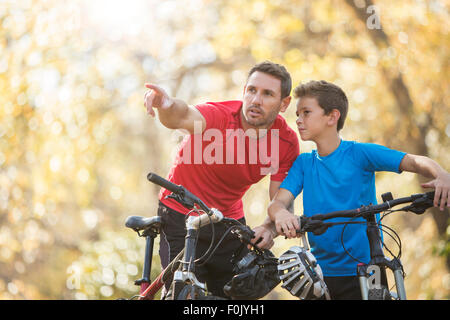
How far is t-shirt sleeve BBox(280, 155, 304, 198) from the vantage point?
3.24m

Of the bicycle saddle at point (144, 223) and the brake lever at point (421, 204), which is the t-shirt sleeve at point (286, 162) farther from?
the brake lever at point (421, 204)

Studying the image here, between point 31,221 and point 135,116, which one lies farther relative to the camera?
point 135,116

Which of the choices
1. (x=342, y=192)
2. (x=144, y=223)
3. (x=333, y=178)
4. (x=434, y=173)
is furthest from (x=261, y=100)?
(x=434, y=173)

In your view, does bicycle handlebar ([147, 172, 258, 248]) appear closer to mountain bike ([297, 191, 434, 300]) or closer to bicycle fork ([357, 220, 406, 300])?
mountain bike ([297, 191, 434, 300])

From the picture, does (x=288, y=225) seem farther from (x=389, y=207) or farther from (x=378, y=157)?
(x=378, y=157)

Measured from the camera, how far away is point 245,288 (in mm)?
2639

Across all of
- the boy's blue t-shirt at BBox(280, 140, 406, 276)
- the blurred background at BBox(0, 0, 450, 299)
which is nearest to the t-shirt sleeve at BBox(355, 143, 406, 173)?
the boy's blue t-shirt at BBox(280, 140, 406, 276)

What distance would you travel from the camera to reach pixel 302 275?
2582 millimetres

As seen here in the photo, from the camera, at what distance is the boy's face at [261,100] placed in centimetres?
346

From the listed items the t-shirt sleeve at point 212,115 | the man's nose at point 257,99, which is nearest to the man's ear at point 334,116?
the man's nose at point 257,99
